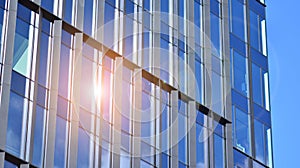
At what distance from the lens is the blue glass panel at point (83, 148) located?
140 ft

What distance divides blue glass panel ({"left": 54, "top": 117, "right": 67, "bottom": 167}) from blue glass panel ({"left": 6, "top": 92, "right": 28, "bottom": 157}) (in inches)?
85.6

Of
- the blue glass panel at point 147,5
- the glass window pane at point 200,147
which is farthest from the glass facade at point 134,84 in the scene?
the glass window pane at point 200,147

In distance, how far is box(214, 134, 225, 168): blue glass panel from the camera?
52688mm

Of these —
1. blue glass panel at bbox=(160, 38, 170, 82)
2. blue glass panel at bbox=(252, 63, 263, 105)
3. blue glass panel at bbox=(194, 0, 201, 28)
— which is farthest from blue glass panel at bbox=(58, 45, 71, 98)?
blue glass panel at bbox=(252, 63, 263, 105)

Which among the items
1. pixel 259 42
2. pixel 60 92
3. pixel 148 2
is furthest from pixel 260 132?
pixel 60 92

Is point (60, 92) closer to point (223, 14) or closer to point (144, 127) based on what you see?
point (144, 127)

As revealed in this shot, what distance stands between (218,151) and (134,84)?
27.6ft

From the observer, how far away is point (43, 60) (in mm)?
42125

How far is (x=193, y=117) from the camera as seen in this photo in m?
51.2

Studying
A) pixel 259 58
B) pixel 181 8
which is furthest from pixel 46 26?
pixel 259 58

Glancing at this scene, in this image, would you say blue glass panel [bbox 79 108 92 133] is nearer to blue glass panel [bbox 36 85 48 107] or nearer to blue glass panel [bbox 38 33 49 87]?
blue glass panel [bbox 36 85 48 107]

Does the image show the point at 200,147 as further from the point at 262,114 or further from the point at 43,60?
the point at 43,60

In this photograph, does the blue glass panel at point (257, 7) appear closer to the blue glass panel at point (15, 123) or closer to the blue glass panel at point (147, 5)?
the blue glass panel at point (147, 5)

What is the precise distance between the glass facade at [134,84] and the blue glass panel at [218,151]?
64mm
